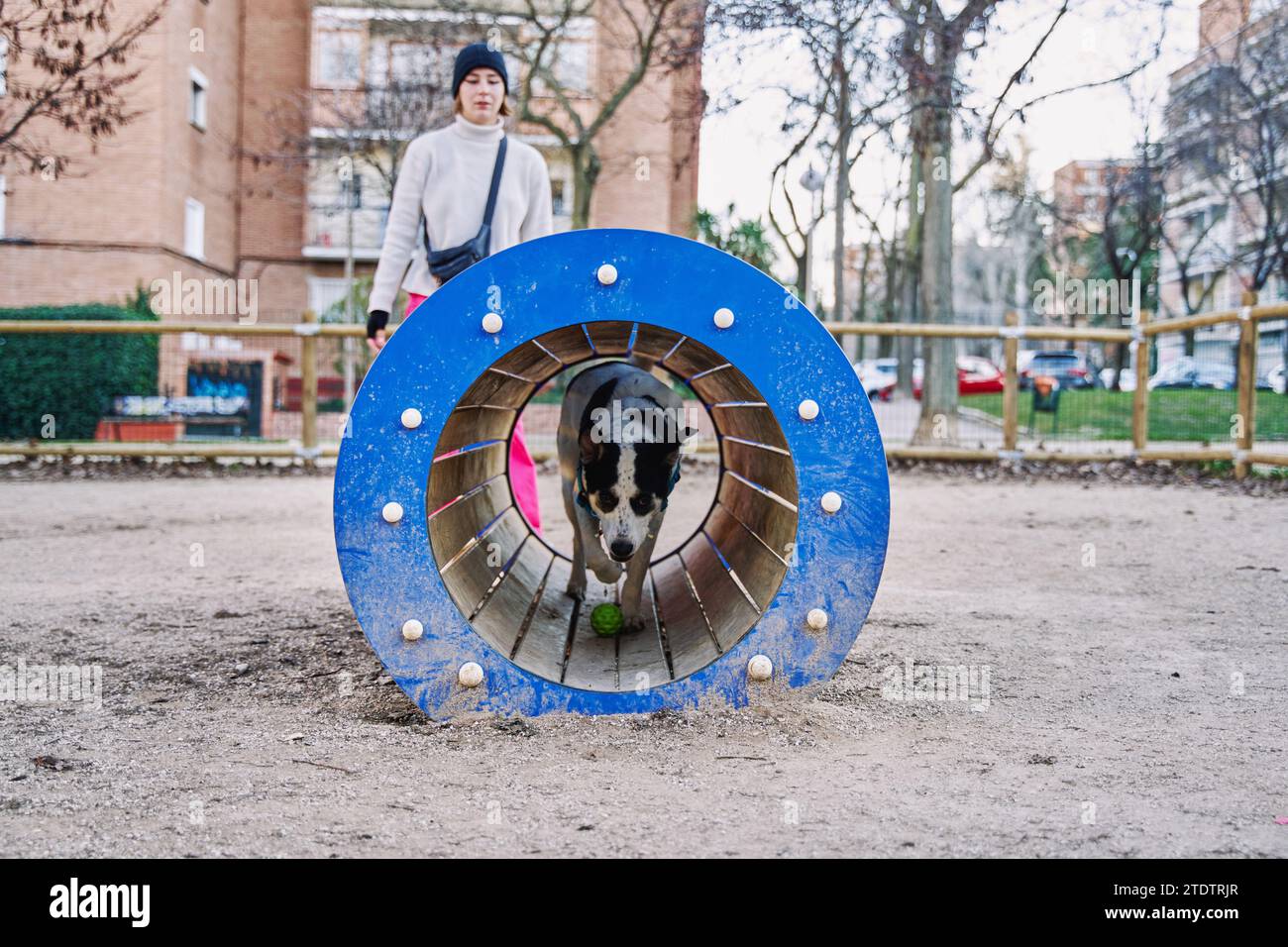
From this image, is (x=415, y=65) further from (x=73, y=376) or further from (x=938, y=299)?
(x=938, y=299)

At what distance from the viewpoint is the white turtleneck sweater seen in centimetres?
459

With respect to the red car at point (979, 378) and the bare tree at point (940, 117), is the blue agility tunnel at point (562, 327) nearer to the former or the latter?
the bare tree at point (940, 117)

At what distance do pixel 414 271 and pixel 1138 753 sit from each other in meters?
3.20

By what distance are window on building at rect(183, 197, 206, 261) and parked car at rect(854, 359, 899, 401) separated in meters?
17.6

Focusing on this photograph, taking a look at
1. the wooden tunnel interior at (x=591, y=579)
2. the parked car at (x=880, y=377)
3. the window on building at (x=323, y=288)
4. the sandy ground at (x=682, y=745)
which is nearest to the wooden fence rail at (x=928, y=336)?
the sandy ground at (x=682, y=745)

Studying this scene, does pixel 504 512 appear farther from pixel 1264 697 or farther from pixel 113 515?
pixel 113 515

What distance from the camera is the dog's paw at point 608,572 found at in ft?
13.8

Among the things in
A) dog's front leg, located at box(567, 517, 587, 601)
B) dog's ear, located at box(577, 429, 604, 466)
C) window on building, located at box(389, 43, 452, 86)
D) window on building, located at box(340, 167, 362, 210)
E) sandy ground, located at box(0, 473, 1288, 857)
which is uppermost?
window on building, located at box(389, 43, 452, 86)

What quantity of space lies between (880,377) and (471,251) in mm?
36264

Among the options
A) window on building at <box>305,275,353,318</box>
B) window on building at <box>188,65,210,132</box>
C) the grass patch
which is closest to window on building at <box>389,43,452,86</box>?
window on building at <box>188,65,210,132</box>

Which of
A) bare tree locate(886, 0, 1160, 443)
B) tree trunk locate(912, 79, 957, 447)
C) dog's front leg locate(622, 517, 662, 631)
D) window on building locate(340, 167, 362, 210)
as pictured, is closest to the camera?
dog's front leg locate(622, 517, 662, 631)

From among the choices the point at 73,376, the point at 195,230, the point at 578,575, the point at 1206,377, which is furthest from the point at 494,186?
the point at 195,230

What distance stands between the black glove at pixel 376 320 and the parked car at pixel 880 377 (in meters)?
28.7

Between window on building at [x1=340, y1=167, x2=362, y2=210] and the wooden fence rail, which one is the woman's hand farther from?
window on building at [x1=340, y1=167, x2=362, y2=210]
